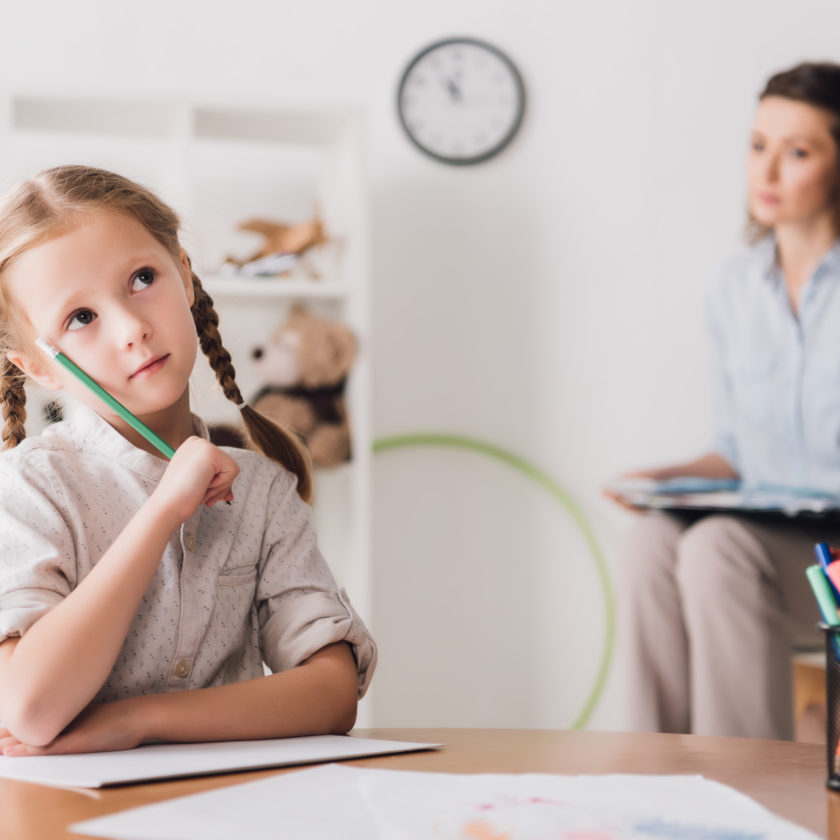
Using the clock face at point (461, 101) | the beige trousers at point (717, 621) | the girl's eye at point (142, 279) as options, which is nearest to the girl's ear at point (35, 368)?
the girl's eye at point (142, 279)

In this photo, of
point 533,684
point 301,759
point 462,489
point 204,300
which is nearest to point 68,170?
point 204,300

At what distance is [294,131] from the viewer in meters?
2.20

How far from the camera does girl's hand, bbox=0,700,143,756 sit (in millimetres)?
662

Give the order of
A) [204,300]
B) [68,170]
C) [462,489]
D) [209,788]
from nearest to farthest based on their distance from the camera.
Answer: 1. [209,788]
2. [68,170]
3. [204,300]
4. [462,489]

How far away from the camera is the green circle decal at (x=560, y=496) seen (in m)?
2.38

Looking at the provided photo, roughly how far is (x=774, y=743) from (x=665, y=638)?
3.80 feet

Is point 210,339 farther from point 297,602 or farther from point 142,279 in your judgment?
point 297,602

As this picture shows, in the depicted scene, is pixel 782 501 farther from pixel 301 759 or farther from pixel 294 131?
pixel 301 759

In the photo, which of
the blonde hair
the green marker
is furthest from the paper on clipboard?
the green marker

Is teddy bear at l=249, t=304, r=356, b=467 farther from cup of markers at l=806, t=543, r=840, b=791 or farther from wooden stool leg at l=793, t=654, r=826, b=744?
cup of markers at l=806, t=543, r=840, b=791

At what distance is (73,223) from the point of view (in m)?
0.81

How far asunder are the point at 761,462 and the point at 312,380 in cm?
93

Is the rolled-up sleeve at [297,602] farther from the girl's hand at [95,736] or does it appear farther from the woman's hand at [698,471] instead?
the woman's hand at [698,471]

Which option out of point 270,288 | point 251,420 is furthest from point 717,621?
point 251,420
